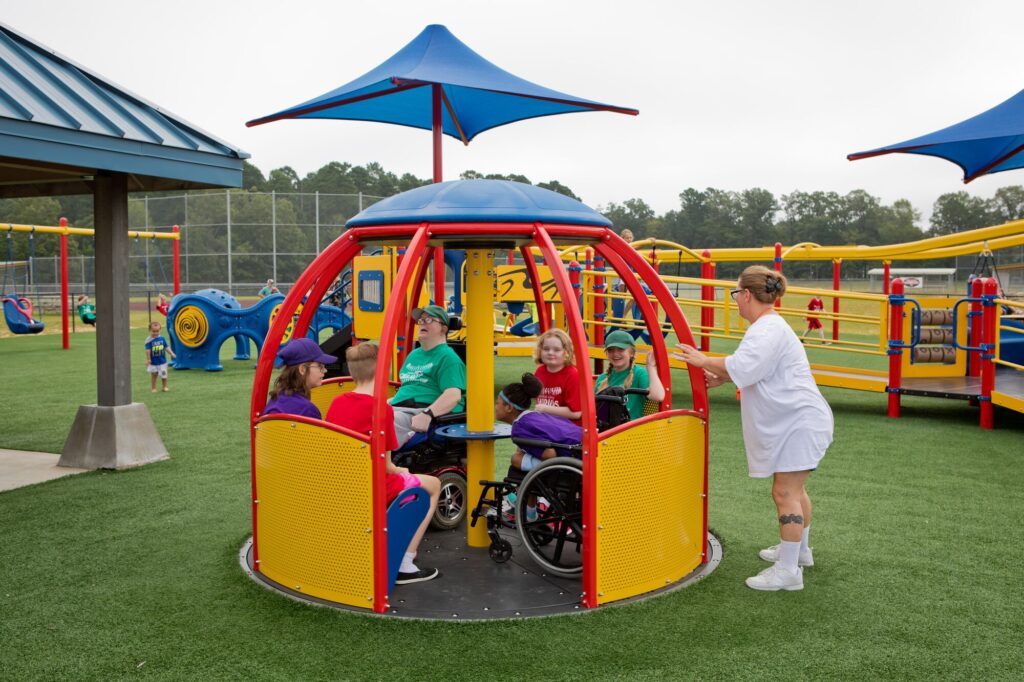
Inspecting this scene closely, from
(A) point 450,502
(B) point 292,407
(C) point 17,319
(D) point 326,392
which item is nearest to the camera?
(B) point 292,407

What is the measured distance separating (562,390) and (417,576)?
1578 mm

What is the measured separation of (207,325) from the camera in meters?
16.3

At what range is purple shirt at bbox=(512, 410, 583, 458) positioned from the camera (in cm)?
524

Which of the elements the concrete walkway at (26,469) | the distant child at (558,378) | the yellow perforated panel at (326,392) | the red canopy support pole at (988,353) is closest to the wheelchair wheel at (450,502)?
the distant child at (558,378)

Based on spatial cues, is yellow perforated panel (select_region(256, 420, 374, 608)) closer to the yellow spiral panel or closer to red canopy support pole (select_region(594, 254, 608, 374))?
red canopy support pole (select_region(594, 254, 608, 374))

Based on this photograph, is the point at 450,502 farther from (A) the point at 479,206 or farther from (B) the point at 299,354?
(A) the point at 479,206

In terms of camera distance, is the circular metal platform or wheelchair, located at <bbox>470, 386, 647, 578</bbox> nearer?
the circular metal platform

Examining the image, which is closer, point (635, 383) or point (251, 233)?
point (635, 383)

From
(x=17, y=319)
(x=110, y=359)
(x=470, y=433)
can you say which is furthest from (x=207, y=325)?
(x=470, y=433)

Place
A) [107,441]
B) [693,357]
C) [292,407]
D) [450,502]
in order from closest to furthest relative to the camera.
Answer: [693,357], [292,407], [450,502], [107,441]

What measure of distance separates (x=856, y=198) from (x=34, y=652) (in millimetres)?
56980

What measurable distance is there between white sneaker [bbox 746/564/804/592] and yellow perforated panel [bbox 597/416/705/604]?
0.40 meters

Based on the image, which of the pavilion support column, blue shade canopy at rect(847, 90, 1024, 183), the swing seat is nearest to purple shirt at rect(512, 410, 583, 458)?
the pavilion support column

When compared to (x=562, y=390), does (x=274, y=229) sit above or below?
above
